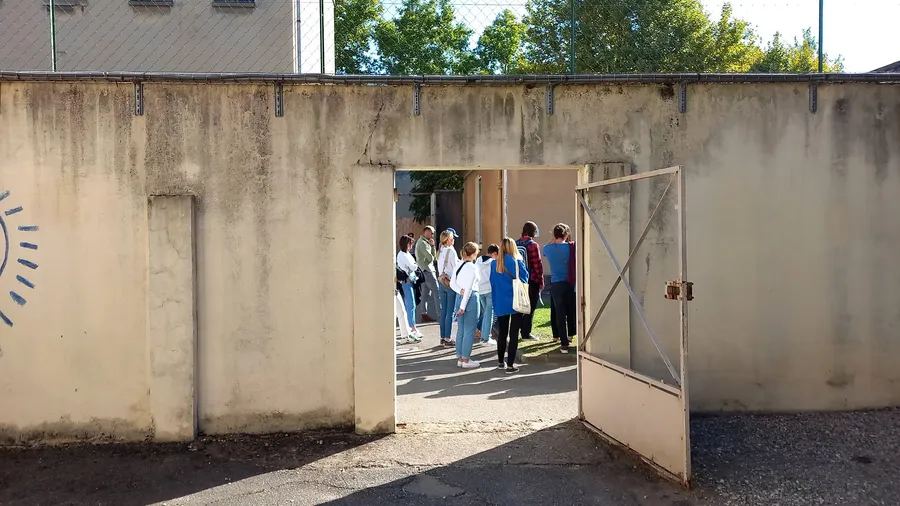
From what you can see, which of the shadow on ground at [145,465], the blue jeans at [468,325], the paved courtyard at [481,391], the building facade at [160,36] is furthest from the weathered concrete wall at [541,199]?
the shadow on ground at [145,465]

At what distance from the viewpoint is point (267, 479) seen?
5090mm

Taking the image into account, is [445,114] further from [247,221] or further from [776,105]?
[776,105]

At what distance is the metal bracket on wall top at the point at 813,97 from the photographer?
617cm

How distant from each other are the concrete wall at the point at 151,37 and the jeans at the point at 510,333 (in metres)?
4.15

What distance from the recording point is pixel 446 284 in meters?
10.0

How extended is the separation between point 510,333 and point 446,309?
6.81 feet

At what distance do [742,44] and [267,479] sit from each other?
88.0 ft

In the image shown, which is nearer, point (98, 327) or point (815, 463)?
point (815, 463)

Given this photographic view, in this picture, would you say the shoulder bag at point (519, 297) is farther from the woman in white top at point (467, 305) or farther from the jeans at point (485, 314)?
the jeans at point (485, 314)

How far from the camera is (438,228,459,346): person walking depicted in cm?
998

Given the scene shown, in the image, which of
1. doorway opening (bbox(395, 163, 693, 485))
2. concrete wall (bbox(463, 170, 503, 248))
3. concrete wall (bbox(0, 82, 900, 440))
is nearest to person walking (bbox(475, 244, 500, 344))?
doorway opening (bbox(395, 163, 693, 485))

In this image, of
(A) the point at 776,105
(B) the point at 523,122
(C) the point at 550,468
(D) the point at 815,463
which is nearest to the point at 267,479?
(C) the point at 550,468

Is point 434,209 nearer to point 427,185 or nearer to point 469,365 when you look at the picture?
point 427,185

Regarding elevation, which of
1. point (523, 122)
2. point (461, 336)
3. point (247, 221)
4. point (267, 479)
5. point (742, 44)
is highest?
point (742, 44)
